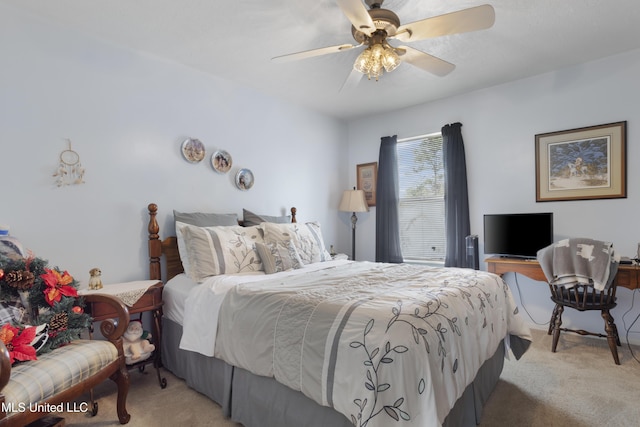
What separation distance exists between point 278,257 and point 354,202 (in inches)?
78.5

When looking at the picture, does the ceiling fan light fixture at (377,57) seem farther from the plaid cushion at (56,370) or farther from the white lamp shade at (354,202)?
the white lamp shade at (354,202)

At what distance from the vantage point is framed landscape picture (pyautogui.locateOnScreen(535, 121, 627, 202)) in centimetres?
288

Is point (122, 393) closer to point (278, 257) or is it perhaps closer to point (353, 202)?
point (278, 257)

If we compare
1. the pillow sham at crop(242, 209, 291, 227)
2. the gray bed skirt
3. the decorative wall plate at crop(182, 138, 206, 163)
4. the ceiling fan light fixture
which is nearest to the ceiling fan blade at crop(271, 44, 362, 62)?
the ceiling fan light fixture

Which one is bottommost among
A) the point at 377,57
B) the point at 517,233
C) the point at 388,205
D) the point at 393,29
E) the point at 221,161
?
the point at 517,233

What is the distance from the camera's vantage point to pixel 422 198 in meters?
4.07

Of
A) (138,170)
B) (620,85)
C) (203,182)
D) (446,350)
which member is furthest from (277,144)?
(620,85)

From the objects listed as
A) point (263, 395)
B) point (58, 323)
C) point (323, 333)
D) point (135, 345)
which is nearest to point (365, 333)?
point (323, 333)

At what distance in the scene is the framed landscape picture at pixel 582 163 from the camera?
2877 millimetres

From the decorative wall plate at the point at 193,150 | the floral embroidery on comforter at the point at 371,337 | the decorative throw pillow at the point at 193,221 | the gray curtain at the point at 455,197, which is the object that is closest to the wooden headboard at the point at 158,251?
the decorative throw pillow at the point at 193,221

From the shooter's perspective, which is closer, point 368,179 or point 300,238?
point 300,238

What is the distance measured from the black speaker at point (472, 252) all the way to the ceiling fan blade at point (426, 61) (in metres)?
1.96

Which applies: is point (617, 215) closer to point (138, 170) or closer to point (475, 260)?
point (475, 260)

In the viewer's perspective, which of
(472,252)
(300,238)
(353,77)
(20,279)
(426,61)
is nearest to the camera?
(20,279)
